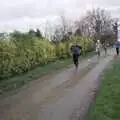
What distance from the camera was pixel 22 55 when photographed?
875 inches

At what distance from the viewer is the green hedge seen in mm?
19114

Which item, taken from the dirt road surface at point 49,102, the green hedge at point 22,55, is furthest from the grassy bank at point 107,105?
the green hedge at point 22,55

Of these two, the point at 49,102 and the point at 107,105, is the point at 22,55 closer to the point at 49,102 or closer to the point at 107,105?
the point at 49,102

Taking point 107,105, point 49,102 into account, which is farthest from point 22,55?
point 107,105

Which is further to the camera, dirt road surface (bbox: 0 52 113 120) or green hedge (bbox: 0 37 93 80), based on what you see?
green hedge (bbox: 0 37 93 80)

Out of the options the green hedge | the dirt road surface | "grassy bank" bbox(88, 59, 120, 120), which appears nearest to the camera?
"grassy bank" bbox(88, 59, 120, 120)

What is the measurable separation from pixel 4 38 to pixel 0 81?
109 inches

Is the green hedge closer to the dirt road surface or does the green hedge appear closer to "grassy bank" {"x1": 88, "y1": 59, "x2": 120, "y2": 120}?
the dirt road surface

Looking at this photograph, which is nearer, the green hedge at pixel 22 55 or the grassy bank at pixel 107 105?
the grassy bank at pixel 107 105

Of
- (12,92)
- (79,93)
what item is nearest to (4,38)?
(12,92)

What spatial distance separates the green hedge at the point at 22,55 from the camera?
1911 centimetres

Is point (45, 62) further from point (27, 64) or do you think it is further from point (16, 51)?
point (16, 51)

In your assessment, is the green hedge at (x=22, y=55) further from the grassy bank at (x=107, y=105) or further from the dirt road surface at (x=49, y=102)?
the grassy bank at (x=107, y=105)

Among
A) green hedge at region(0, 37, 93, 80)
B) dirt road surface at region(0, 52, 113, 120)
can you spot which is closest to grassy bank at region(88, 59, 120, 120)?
dirt road surface at region(0, 52, 113, 120)
